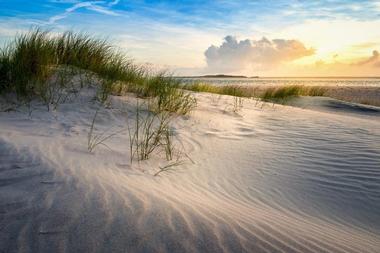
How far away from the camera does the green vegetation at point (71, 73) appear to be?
466 centimetres

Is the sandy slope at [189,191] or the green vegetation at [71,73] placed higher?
the green vegetation at [71,73]

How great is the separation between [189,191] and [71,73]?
3.88 metres

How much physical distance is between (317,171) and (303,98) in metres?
9.58

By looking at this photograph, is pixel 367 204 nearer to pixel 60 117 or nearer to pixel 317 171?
pixel 317 171

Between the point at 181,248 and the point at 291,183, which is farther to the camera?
the point at 291,183

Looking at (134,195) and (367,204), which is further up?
(134,195)

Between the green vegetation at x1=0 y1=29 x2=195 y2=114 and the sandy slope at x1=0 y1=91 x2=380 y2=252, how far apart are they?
0.51 metres

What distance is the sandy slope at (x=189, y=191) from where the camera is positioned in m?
1.48

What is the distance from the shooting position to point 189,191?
240 centimetres

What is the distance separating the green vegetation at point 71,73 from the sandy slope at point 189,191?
19.9 inches

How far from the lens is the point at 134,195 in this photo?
6.24 feet

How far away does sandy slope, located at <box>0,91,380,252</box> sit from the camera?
148 cm

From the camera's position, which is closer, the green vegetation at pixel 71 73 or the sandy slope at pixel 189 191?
the sandy slope at pixel 189 191

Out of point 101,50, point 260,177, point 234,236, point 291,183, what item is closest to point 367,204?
point 291,183
